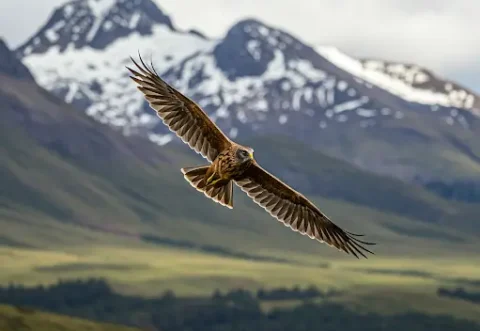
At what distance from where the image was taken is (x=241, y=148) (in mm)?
31844

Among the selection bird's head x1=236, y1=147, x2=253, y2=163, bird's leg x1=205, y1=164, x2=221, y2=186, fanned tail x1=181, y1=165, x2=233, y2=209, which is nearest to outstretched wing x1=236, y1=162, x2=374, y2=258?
fanned tail x1=181, y1=165, x2=233, y2=209

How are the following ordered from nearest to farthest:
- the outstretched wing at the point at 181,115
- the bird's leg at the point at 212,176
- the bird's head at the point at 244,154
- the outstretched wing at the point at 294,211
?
the bird's head at the point at 244,154 → the bird's leg at the point at 212,176 → the outstretched wing at the point at 181,115 → the outstretched wing at the point at 294,211

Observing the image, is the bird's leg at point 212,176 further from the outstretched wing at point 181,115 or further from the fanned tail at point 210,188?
the outstretched wing at point 181,115

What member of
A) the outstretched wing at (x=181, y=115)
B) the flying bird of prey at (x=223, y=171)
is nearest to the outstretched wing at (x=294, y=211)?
the flying bird of prey at (x=223, y=171)

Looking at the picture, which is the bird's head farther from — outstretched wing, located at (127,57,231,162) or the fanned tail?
the fanned tail

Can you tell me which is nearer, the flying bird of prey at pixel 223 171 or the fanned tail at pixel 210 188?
the flying bird of prey at pixel 223 171

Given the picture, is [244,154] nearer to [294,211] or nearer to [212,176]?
[212,176]

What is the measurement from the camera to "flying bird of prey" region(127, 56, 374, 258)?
32.4 m

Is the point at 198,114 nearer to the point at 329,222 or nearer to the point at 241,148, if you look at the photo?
the point at 241,148

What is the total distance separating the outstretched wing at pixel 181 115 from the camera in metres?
33.9

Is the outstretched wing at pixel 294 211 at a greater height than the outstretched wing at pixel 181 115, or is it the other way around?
the outstretched wing at pixel 181 115

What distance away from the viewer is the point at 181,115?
3478cm

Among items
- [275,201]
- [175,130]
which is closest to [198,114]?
[175,130]

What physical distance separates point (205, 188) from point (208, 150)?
101cm
